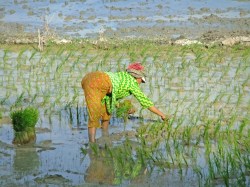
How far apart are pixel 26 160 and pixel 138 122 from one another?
1576 mm

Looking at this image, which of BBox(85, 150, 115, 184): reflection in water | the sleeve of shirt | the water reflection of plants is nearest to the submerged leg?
the water reflection of plants

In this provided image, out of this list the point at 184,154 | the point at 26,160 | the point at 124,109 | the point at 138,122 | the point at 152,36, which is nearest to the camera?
the point at 26,160

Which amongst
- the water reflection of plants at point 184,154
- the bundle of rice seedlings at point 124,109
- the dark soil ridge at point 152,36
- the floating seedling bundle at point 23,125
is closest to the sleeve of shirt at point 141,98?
the water reflection of plants at point 184,154

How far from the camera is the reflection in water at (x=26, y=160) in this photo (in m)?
4.51

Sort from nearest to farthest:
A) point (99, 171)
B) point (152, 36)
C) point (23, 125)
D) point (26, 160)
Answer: point (99, 171), point (26, 160), point (23, 125), point (152, 36)

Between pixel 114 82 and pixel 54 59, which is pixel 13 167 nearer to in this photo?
pixel 114 82

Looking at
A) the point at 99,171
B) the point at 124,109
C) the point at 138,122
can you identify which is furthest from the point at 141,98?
the point at 99,171

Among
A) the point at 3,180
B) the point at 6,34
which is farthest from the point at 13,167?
the point at 6,34

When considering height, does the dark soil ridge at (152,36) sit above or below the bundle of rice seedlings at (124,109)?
above

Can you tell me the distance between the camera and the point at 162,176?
172 inches

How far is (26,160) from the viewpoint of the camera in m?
4.75

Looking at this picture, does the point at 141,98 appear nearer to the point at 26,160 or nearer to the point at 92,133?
the point at 92,133

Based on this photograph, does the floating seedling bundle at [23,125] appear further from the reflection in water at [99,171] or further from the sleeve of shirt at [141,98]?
the sleeve of shirt at [141,98]

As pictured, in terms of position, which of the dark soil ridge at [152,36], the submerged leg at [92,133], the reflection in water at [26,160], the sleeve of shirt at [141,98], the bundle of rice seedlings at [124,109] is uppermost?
the dark soil ridge at [152,36]
